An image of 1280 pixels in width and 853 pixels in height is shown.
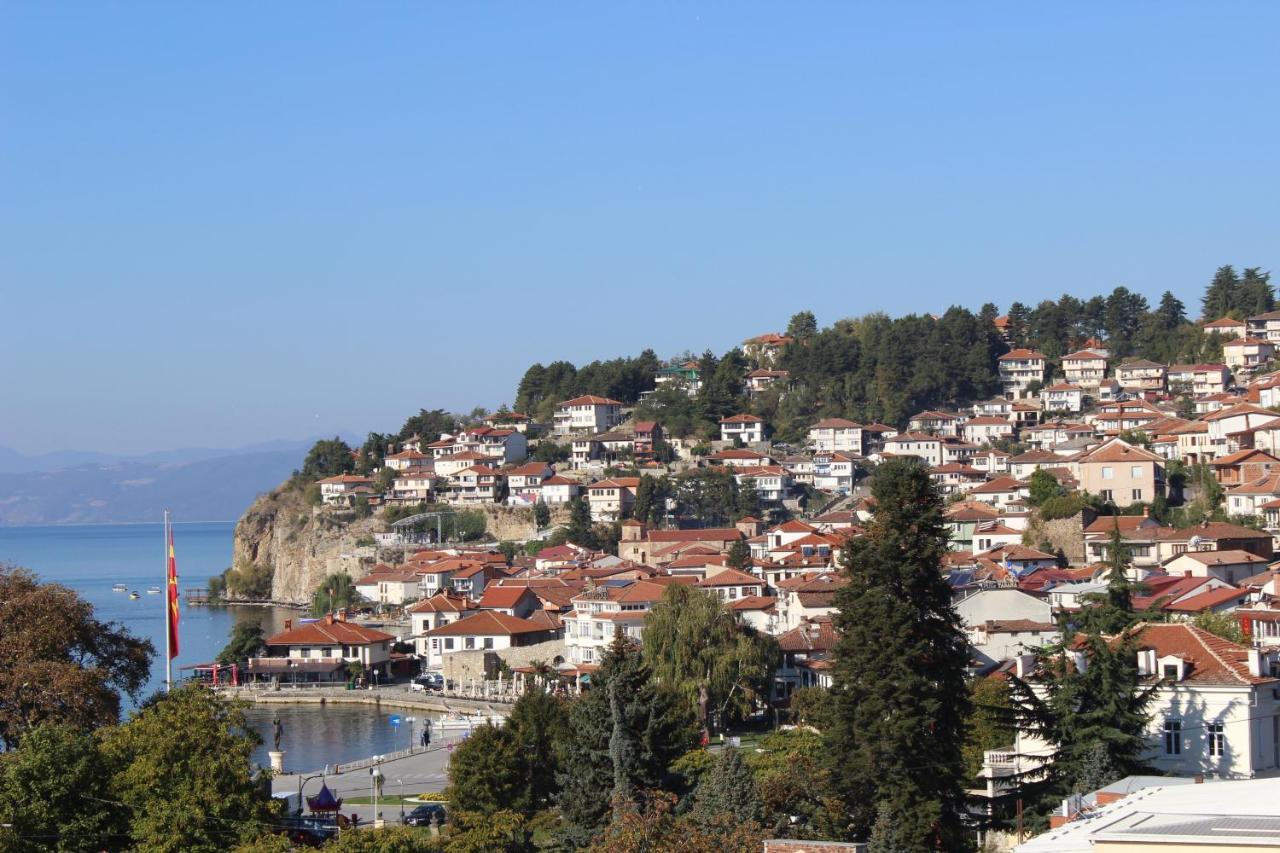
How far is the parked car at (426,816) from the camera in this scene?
25.8 m

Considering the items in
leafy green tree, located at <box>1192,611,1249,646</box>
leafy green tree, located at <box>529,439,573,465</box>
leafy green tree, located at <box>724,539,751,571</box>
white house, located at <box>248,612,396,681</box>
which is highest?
leafy green tree, located at <box>529,439,573,465</box>

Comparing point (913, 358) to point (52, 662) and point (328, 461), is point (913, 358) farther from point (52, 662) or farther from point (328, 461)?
point (52, 662)

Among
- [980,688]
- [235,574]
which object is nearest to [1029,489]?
[980,688]

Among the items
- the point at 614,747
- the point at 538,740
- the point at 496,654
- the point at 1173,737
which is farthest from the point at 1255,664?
the point at 496,654

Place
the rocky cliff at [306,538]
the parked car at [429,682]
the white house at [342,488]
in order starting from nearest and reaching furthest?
the parked car at [429,682], the rocky cliff at [306,538], the white house at [342,488]

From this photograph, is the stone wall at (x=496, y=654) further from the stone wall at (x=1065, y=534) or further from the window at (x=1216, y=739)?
the window at (x=1216, y=739)

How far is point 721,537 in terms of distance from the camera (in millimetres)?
67812

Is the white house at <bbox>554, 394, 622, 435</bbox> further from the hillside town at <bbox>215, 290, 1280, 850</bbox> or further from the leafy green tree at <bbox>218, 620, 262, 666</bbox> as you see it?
the leafy green tree at <bbox>218, 620, 262, 666</bbox>

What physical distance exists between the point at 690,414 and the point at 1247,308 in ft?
107

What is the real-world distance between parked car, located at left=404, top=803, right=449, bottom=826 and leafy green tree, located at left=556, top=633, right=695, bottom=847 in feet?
10.9

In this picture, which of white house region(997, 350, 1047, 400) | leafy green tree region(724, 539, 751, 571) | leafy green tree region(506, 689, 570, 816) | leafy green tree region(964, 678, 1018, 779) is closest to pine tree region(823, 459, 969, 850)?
leafy green tree region(964, 678, 1018, 779)

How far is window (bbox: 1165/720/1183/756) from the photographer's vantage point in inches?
942

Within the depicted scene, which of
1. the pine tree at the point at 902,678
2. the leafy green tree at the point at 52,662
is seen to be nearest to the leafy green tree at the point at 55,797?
the leafy green tree at the point at 52,662

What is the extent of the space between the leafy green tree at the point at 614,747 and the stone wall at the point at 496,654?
26577 millimetres
